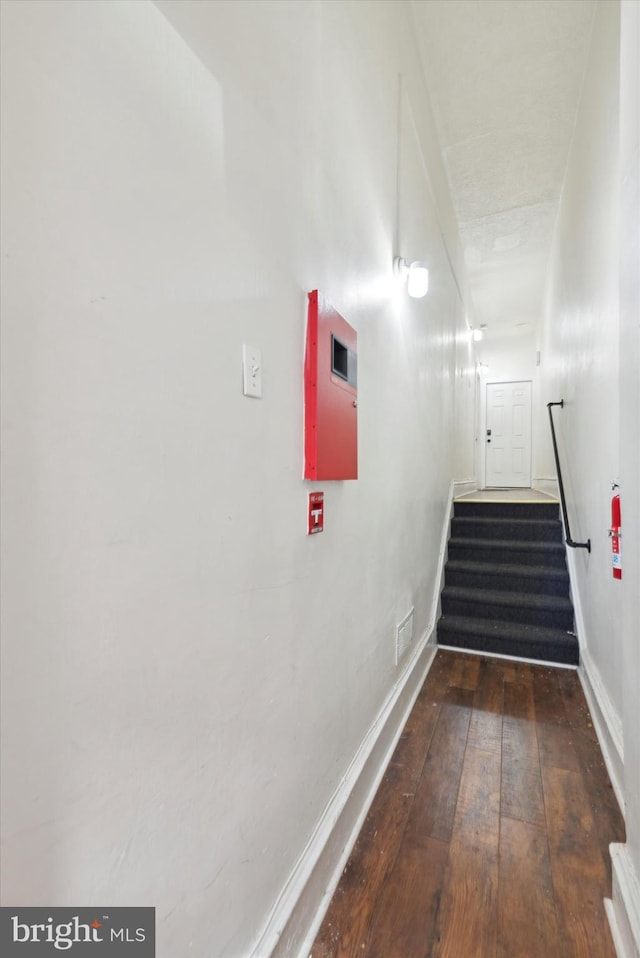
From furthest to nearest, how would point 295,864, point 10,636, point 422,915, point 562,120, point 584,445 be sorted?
point 562,120 → point 584,445 → point 422,915 → point 295,864 → point 10,636

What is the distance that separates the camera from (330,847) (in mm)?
1236

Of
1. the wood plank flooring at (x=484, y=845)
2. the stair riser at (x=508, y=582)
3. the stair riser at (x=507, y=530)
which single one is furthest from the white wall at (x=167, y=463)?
the stair riser at (x=507, y=530)

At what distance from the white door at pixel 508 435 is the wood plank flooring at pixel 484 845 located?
5397 mm

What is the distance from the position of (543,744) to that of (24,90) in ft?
8.65

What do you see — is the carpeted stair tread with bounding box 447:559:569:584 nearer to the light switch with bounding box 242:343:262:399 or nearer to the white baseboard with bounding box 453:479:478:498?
the white baseboard with bounding box 453:479:478:498

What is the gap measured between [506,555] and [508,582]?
0.32 m

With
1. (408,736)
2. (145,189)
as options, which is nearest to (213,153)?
(145,189)

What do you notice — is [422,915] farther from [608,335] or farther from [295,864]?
[608,335]

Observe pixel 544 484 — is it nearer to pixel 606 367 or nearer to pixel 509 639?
pixel 509 639

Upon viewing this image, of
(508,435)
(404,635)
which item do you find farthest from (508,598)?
(508,435)

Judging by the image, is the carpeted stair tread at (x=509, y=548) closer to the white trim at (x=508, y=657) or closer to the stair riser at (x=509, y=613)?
the stair riser at (x=509, y=613)

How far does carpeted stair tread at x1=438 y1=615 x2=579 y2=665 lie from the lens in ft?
9.05

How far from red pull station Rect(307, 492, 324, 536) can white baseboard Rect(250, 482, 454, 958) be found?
2.81 feet

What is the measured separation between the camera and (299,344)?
1.10 m
